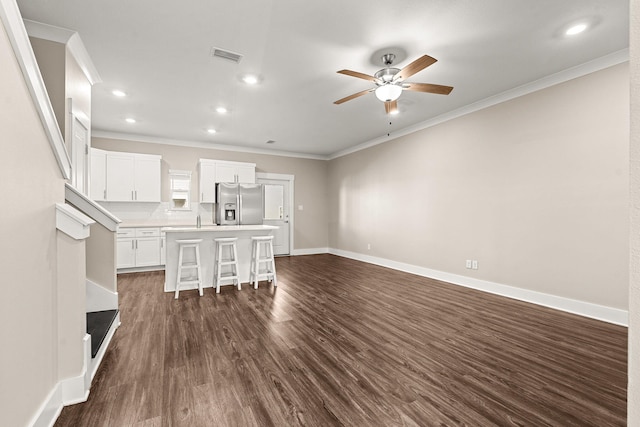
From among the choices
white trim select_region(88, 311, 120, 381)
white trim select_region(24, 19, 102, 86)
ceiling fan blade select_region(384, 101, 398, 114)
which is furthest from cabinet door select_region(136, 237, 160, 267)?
ceiling fan blade select_region(384, 101, 398, 114)

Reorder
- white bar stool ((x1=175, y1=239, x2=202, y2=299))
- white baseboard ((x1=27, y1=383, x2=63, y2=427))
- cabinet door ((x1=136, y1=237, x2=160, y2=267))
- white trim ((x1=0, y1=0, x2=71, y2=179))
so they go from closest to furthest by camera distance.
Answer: white trim ((x1=0, y1=0, x2=71, y2=179)), white baseboard ((x1=27, y1=383, x2=63, y2=427)), white bar stool ((x1=175, y1=239, x2=202, y2=299)), cabinet door ((x1=136, y1=237, x2=160, y2=267))

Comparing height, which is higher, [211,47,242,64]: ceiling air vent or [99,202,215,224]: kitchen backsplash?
[211,47,242,64]: ceiling air vent

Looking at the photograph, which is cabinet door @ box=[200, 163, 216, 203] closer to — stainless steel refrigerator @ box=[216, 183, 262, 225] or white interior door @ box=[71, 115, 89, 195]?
stainless steel refrigerator @ box=[216, 183, 262, 225]

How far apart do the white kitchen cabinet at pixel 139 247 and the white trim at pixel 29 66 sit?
165 inches

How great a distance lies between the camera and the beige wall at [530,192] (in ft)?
10.1

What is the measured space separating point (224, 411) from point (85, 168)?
3.36m

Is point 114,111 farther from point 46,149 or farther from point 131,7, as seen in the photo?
point 46,149

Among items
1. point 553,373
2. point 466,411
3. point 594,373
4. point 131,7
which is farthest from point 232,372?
point 131,7

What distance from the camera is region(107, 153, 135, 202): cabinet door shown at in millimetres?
5496

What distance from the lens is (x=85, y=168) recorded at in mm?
3463

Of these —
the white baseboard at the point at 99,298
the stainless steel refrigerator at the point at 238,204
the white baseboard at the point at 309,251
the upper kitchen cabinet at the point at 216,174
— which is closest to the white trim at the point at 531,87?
the stainless steel refrigerator at the point at 238,204

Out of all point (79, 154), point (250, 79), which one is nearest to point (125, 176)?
point (79, 154)

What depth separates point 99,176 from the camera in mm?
5402

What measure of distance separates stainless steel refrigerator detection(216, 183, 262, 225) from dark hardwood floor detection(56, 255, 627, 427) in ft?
7.67
